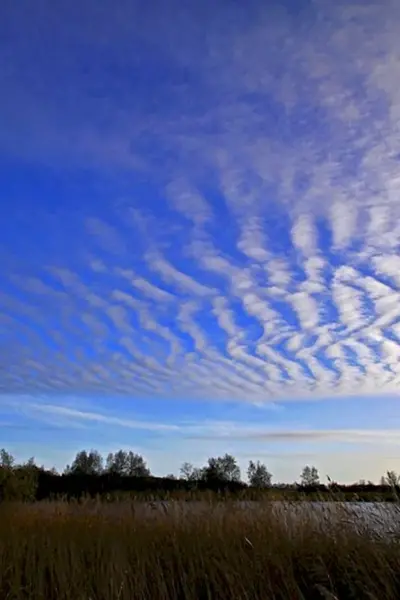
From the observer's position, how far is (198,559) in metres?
8.26

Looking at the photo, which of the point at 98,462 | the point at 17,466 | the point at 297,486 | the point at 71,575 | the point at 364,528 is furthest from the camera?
the point at 98,462

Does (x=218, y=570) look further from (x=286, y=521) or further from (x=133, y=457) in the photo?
(x=133, y=457)

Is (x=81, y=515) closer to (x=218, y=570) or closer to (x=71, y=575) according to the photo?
(x=71, y=575)

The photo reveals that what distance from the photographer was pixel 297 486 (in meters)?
10.6

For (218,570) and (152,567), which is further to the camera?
(152,567)

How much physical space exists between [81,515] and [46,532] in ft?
2.68

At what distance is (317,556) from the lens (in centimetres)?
751

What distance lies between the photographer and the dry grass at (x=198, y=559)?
682cm

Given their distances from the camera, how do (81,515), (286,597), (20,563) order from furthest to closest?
(81,515), (20,563), (286,597)

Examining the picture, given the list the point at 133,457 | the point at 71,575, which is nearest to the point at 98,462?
the point at 133,457

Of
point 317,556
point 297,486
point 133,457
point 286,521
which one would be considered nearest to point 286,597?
point 317,556

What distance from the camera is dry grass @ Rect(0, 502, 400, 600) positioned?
682 centimetres

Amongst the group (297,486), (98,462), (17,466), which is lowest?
(297,486)

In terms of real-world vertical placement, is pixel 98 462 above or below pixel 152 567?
above
